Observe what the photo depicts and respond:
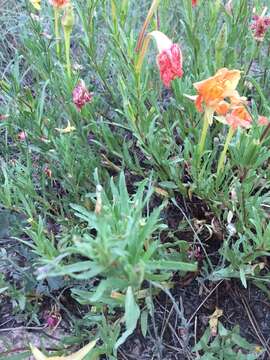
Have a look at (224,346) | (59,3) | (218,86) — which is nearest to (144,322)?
(224,346)

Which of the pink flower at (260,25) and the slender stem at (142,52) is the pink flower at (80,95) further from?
the pink flower at (260,25)

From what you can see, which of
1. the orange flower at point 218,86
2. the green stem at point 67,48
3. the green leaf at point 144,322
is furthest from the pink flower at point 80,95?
the green leaf at point 144,322

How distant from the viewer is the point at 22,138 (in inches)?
62.3

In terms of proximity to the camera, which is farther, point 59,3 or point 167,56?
point 59,3

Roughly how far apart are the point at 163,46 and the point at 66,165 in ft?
1.52

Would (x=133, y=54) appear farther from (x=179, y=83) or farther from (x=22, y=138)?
(x=22, y=138)

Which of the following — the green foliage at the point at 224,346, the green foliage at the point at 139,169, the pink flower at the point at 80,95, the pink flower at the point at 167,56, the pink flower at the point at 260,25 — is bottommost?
the green foliage at the point at 224,346

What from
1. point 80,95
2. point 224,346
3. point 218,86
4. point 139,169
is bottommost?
point 224,346

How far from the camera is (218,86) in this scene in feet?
3.48

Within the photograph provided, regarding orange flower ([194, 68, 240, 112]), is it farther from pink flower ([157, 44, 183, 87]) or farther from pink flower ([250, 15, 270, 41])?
pink flower ([250, 15, 270, 41])

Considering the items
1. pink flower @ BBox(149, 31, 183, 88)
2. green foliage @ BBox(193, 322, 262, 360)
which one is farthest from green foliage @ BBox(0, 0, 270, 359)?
pink flower @ BBox(149, 31, 183, 88)

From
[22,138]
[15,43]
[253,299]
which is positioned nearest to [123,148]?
[22,138]

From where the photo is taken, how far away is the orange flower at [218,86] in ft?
3.46

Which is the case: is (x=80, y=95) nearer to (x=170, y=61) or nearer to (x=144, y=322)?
(x=170, y=61)
